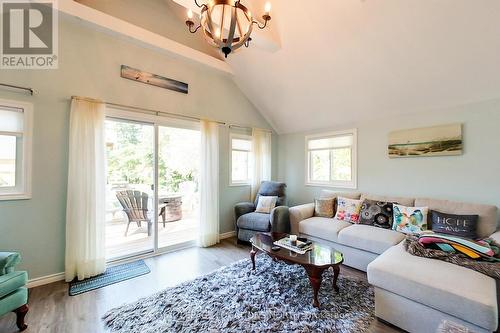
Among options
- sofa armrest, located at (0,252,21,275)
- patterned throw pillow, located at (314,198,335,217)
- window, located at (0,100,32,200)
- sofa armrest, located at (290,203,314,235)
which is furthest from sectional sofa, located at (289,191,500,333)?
window, located at (0,100,32,200)

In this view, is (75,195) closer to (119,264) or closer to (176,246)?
(119,264)

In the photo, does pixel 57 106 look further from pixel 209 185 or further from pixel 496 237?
pixel 496 237

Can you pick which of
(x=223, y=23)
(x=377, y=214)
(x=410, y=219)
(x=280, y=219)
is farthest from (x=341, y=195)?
(x=223, y=23)

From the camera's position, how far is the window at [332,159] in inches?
152

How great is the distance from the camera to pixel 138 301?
2.10m

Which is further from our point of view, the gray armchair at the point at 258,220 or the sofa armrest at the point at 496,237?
the gray armchair at the point at 258,220

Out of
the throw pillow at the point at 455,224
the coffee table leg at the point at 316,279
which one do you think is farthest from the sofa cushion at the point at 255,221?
the throw pillow at the point at 455,224

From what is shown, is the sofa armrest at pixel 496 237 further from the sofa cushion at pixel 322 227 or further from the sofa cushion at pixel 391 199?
the sofa cushion at pixel 322 227

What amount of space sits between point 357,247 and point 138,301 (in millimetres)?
2563

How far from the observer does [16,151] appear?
2.33m

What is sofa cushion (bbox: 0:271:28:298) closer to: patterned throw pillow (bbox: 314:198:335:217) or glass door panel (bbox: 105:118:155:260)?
glass door panel (bbox: 105:118:155:260)

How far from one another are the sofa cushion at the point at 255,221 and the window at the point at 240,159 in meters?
0.84
